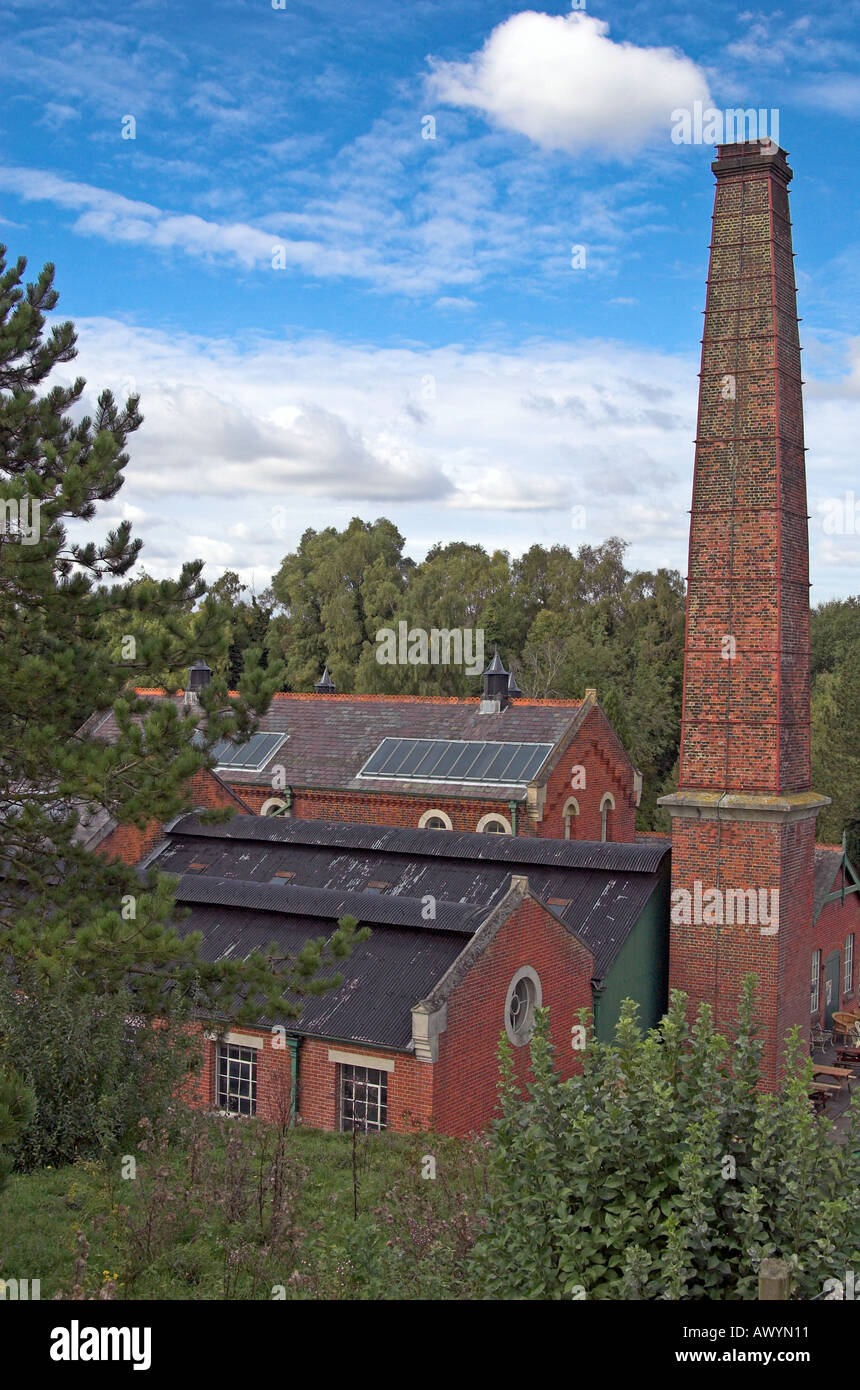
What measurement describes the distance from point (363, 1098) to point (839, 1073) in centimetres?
1188

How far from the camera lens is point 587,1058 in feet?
24.6

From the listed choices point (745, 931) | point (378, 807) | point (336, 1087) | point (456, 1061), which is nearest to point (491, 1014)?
point (456, 1061)

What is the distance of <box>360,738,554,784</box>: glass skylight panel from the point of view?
1258 inches

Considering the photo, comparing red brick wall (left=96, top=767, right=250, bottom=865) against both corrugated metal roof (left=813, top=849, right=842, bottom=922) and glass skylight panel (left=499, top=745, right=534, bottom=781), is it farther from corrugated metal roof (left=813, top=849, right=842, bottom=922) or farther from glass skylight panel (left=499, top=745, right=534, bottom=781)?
corrugated metal roof (left=813, top=849, right=842, bottom=922)

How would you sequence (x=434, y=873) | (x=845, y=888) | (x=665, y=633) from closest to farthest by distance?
1. (x=434, y=873)
2. (x=845, y=888)
3. (x=665, y=633)

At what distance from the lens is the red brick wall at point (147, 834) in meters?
24.6

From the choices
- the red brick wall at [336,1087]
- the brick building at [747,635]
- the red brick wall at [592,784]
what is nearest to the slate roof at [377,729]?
the red brick wall at [592,784]

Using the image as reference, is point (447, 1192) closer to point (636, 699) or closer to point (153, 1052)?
point (153, 1052)

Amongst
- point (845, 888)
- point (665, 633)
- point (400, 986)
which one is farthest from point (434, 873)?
point (665, 633)

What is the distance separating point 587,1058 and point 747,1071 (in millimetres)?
1050

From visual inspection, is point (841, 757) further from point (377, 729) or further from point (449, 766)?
point (377, 729)

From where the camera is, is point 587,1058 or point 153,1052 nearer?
point 587,1058

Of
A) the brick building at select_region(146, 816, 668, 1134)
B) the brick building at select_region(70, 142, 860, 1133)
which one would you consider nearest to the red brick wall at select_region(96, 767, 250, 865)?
the brick building at select_region(70, 142, 860, 1133)

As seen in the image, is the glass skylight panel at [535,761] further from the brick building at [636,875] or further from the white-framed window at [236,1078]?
the white-framed window at [236,1078]
